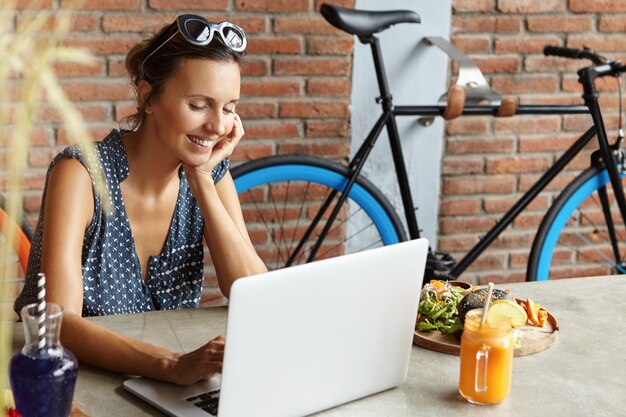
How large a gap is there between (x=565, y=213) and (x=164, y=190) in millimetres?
1702

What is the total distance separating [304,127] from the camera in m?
3.23

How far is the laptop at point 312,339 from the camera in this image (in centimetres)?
118

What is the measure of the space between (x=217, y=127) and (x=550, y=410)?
2.95 ft

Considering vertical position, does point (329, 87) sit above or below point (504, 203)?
above

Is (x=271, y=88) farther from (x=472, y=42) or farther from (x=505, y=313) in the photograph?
(x=505, y=313)

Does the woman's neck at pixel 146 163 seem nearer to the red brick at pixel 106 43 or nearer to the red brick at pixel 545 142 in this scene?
the red brick at pixel 106 43

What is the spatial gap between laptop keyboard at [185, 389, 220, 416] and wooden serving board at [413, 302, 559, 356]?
413 mm

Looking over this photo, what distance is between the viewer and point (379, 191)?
3113 millimetres

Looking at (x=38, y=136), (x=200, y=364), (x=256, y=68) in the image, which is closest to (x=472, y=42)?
(x=256, y=68)

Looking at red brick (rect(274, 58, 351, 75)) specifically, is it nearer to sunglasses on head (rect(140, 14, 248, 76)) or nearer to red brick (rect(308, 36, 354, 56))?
red brick (rect(308, 36, 354, 56))

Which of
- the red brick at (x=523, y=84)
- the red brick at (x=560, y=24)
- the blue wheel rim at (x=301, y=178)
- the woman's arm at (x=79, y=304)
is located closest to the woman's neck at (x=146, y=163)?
the woman's arm at (x=79, y=304)

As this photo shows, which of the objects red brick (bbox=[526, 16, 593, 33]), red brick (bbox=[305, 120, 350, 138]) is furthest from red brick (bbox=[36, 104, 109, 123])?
red brick (bbox=[526, 16, 593, 33])

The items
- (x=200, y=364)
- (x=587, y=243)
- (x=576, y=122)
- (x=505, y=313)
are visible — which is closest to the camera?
(x=200, y=364)

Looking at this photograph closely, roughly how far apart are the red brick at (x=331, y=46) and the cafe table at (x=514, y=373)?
1.51m
